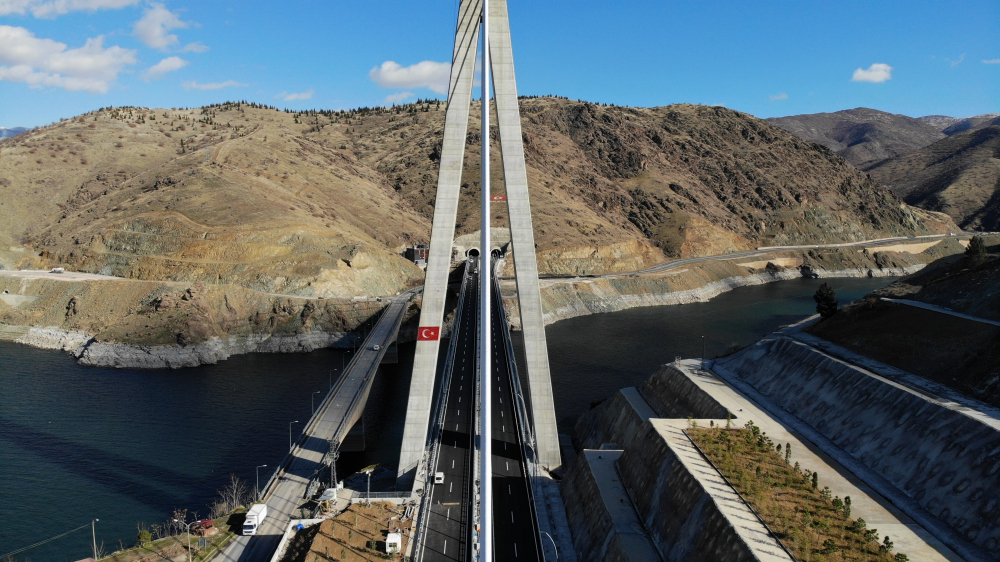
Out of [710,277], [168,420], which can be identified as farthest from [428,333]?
[710,277]

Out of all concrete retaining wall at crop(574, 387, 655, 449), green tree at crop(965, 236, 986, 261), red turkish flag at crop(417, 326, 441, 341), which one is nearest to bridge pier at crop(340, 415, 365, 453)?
red turkish flag at crop(417, 326, 441, 341)

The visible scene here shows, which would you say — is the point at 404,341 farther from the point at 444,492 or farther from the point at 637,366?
the point at 444,492

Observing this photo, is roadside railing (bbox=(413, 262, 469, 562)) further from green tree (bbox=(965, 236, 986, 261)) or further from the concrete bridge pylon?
green tree (bbox=(965, 236, 986, 261))

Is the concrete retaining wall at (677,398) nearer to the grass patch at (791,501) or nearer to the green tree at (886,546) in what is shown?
the grass patch at (791,501)

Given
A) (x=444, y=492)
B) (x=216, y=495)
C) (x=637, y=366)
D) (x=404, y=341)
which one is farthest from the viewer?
(x=404, y=341)

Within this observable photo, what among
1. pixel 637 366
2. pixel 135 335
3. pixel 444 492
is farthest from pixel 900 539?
pixel 135 335

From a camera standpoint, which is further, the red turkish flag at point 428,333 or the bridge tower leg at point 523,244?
the red turkish flag at point 428,333

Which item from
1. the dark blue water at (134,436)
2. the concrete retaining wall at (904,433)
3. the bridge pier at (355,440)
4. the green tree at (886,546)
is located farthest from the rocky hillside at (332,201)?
the green tree at (886,546)
